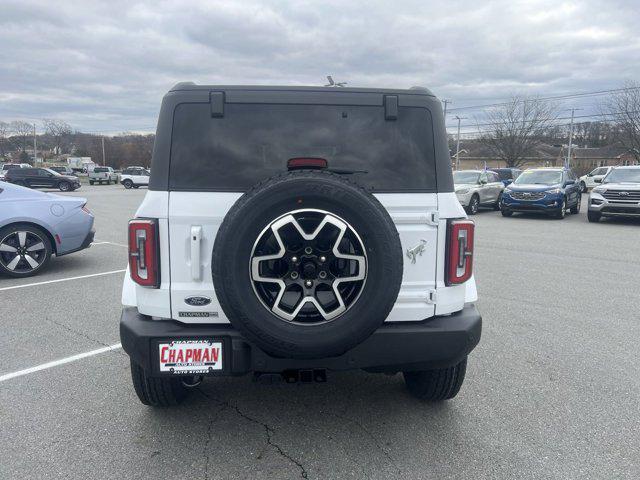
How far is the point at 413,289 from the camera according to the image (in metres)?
2.96

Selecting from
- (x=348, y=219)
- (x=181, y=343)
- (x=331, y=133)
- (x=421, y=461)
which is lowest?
(x=421, y=461)

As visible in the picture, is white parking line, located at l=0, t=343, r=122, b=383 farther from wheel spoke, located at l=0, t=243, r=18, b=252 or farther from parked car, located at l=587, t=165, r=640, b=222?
parked car, located at l=587, t=165, r=640, b=222

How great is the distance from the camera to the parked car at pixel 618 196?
47.6 ft

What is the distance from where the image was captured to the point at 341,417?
11.0 ft

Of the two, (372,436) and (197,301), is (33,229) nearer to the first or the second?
(197,301)

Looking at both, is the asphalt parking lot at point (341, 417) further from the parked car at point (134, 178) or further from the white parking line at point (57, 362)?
the parked car at point (134, 178)

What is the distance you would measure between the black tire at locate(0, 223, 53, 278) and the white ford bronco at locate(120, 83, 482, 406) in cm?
509

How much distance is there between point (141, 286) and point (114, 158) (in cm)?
8705

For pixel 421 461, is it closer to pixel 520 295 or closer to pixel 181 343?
pixel 181 343

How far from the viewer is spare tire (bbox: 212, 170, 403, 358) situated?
2.54 metres

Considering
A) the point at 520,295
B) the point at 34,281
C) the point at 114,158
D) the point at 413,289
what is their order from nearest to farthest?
the point at 413,289, the point at 520,295, the point at 34,281, the point at 114,158

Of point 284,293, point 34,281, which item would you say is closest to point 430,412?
point 284,293

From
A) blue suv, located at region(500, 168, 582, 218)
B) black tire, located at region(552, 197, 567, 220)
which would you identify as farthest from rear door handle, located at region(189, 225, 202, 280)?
black tire, located at region(552, 197, 567, 220)

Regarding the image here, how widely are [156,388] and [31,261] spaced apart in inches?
204
